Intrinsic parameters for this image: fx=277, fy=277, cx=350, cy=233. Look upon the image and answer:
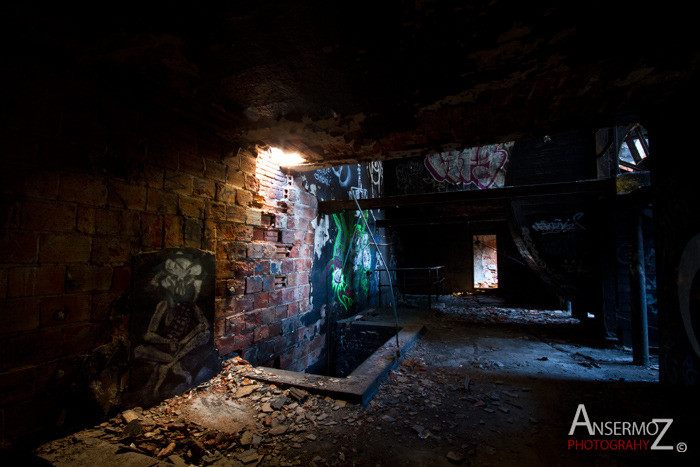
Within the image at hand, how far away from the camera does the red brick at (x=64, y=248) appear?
1.85 m

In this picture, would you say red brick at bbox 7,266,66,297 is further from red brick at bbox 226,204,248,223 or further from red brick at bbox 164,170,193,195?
red brick at bbox 226,204,248,223

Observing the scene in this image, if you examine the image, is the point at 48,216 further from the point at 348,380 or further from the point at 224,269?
the point at 348,380

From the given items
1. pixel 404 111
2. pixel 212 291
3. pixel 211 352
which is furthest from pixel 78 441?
pixel 404 111

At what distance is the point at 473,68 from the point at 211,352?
11.3 feet

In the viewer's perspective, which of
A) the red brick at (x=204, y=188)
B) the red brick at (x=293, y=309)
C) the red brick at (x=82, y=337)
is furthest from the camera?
the red brick at (x=293, y=309)

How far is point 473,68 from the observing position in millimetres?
1917

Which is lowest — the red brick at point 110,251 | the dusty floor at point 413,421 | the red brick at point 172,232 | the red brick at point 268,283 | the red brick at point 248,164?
the dusty floor at point 413,421

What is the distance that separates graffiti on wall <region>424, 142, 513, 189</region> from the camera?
6.03m

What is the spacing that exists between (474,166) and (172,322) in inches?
249

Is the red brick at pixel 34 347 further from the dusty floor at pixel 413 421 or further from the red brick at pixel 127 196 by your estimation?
the red brick at pixel 127 196

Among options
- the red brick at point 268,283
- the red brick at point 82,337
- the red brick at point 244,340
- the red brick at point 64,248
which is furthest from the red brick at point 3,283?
the red brick at point 268,283

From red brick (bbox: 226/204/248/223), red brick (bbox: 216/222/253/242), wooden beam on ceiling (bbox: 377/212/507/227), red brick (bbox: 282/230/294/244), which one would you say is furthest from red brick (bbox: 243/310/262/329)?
wooden beam on ceiling (bbox: 377/212/507/227)

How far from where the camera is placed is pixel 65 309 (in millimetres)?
1936

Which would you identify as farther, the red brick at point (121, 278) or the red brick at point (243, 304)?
the red brick at point (243, 304)
